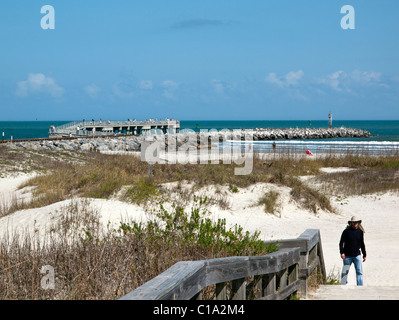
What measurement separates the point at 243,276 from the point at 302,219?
1230 cm

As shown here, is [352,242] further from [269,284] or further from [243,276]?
Result: [243,276]

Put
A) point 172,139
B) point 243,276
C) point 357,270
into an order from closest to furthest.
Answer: point 243,276 < point 357,270 < point 172,139

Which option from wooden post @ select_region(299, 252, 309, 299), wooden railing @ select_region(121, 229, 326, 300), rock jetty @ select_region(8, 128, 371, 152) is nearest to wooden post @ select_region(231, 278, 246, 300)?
wooden railing @ select_region(121, 229, 326, 300)

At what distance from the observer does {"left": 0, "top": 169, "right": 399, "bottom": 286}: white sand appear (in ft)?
36.9

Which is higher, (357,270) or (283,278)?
(283,278)

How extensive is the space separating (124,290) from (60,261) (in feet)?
3.81

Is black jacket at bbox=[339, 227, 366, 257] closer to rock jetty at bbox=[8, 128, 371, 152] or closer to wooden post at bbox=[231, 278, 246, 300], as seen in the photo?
wooden post at bbox=[231, 278, 246, 300]

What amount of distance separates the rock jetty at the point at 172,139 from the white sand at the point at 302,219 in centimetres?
2087

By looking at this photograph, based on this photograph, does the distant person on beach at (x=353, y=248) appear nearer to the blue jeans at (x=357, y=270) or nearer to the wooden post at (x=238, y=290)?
the blue jeans at (x=357, y=270)

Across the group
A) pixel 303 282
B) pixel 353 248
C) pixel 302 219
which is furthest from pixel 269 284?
pixel 302 219

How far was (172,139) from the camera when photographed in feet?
166

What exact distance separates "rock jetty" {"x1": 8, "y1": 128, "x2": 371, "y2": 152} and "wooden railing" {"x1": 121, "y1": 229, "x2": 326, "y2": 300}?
33.5 metres

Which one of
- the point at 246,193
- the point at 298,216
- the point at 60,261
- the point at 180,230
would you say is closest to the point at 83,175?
the point at 246,193

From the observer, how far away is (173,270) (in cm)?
338
